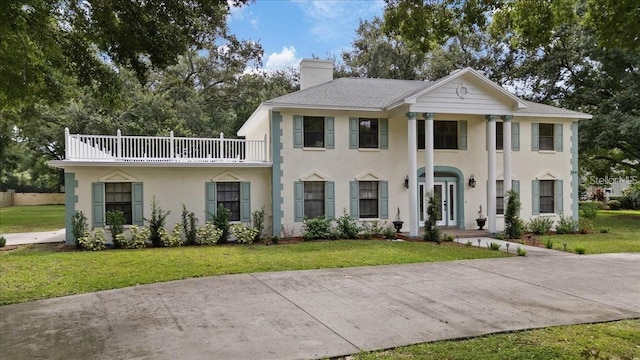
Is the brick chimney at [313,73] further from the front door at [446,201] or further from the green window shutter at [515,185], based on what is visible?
the green window shutter at [515,185]

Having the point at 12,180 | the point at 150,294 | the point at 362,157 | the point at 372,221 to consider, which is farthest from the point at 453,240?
the point at 12,180

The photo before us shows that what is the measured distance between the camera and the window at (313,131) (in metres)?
16.3

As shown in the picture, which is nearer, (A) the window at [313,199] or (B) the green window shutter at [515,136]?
(A) the window at [313,199]

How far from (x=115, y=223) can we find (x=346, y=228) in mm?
7688

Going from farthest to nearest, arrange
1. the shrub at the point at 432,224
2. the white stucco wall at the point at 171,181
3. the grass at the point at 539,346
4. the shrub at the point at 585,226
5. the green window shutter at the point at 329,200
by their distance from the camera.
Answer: the shrub at the point at 585,226 < the green window shutter at the point at 329,200 < the shrub at the point at 432,224 < the white stucco wall at the point at 171,181 < the grass at the point at 539,346

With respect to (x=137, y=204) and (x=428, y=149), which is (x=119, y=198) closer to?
(x=137, y=204)

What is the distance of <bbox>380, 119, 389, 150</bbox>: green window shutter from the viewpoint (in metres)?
16.9

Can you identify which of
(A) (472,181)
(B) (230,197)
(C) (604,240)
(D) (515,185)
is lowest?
(C) (604,240)

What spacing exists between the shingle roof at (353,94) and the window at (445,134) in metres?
1.66

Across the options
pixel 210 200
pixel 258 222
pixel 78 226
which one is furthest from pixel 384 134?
pixel 78 226

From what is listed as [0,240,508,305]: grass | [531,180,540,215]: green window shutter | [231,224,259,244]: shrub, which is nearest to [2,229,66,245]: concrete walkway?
[0,240,508,305]: grass

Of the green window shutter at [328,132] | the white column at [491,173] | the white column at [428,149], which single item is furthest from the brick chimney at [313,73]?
the white column at [491,173]

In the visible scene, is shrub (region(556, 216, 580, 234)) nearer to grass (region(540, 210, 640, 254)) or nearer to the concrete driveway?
grass (region(540, 210, 640, 254))

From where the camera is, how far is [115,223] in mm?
14281
